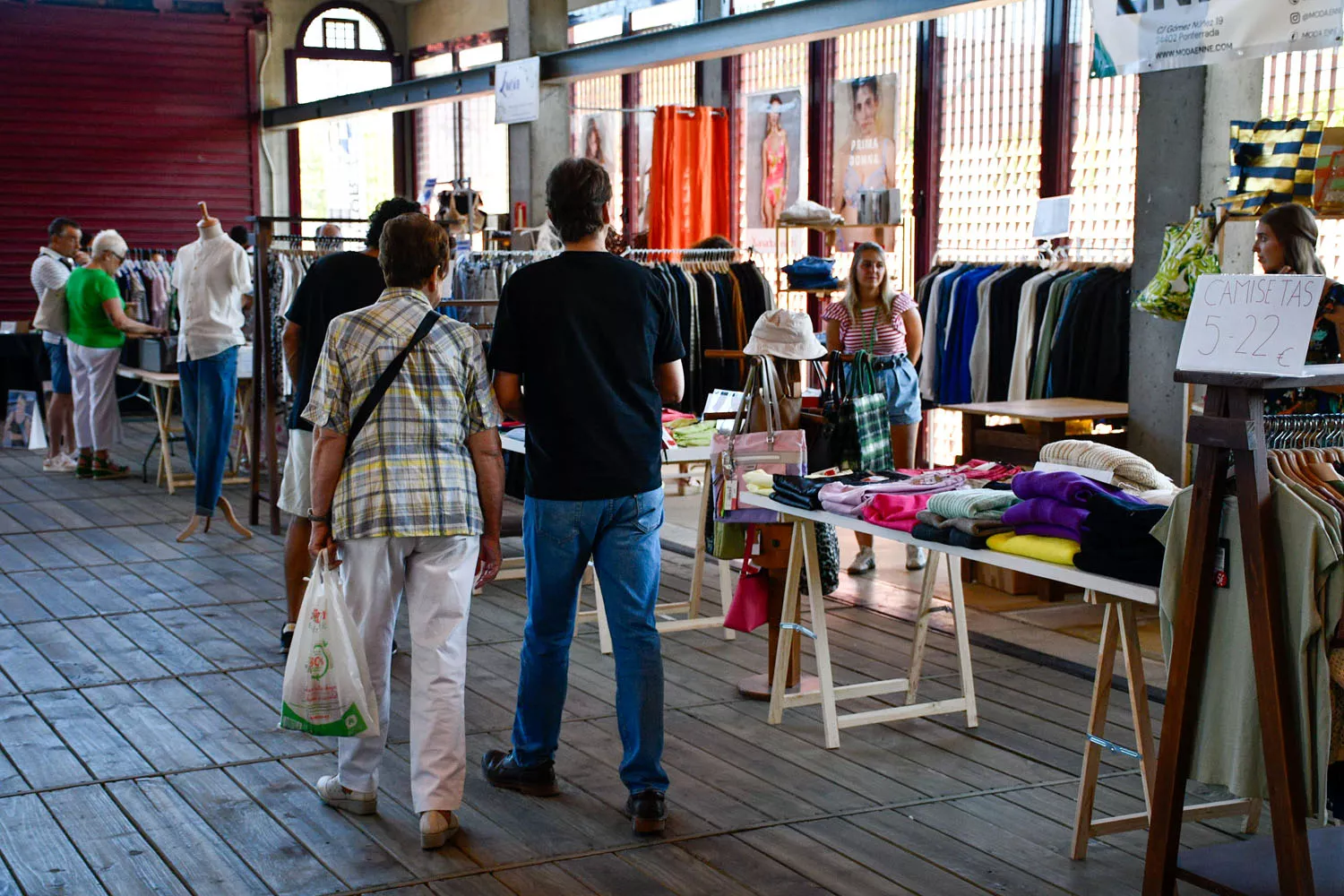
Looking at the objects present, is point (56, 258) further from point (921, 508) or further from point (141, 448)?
point (921, 508)

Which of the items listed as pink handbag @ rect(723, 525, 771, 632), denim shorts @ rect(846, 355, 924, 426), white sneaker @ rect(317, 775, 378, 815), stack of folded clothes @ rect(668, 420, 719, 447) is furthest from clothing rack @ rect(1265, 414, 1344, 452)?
denim shorts @ rect(846, 355, 924, 426)

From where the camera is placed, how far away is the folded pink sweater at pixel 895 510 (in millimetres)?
3982

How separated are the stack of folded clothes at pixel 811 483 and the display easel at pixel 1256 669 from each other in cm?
140

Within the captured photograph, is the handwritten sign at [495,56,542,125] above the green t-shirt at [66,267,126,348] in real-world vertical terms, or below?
above

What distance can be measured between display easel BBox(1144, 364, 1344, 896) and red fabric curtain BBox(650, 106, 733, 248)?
8032 mm

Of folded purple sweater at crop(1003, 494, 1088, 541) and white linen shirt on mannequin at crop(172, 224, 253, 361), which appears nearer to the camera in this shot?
folded purple sweater at crop(1003, 494, 1088, 541)

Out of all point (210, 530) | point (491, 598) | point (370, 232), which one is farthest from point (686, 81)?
point (370, 232)

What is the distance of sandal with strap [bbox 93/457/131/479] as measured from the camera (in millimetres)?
9852

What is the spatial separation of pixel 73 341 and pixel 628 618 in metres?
7.17

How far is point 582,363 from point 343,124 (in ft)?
46.7

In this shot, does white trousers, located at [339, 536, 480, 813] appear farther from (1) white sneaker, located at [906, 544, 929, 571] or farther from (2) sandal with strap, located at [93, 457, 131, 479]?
(2) sandal with strap, located at [93, 457, 131, 479]

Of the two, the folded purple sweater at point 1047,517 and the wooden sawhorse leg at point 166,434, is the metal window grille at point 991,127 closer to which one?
the wooden sawhorse leg at point 166,434

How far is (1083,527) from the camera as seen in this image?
3.35 m

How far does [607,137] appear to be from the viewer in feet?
38.0
